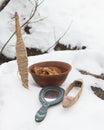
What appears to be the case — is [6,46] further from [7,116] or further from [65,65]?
[7,116]

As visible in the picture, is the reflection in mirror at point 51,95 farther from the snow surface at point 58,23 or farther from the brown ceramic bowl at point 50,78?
the snow surface at point 58,23

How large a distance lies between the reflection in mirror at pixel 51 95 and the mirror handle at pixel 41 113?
0.10 meters

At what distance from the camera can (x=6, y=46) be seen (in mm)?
3350

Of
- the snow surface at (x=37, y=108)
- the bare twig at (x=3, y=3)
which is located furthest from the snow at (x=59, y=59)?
the bare twig at (x=3, y=3)

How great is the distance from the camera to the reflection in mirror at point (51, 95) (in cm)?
216

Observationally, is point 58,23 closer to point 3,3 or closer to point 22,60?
point 3,3

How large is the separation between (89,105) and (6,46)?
1.44m

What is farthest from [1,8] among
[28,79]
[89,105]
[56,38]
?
[89,105]

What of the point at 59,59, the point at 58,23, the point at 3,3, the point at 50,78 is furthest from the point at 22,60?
the point at 58,23

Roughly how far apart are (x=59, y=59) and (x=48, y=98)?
581 mm

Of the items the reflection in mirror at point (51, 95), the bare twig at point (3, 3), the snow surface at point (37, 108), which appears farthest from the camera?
the bare twig at point (3, 3)

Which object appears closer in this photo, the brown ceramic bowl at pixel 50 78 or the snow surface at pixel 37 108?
the snow surface at pixel 37 108

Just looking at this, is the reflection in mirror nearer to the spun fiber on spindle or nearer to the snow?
the snow

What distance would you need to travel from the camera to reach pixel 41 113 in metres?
2.00
